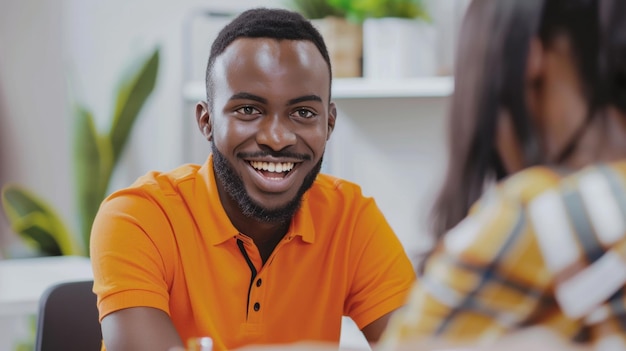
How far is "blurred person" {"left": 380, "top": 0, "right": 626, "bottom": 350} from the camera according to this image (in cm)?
59

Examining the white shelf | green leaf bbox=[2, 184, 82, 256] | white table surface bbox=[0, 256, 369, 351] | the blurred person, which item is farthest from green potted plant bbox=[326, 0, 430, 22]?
the blurred person

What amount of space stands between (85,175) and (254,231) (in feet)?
5.73

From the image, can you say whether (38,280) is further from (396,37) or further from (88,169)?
(396,37)

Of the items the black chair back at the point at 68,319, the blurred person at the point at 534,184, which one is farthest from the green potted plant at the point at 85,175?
the blurred person at the point at 534,184

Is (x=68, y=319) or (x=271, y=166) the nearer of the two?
(x=271, y=166)

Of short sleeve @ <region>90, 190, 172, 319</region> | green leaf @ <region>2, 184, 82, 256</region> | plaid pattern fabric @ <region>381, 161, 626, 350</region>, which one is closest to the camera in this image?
plaid pattern fabric @ <region>381, 161, 626, 350</region>

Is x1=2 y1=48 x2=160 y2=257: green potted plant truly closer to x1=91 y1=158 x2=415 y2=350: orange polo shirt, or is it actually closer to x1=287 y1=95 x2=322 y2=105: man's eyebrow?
x1=91 y1=158 x2=415 y2=350: orange polo shirt

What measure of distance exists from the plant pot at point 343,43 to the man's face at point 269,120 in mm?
937

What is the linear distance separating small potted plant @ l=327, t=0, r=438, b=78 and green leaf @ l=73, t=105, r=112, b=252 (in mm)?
1170

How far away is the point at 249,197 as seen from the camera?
4.49 ft

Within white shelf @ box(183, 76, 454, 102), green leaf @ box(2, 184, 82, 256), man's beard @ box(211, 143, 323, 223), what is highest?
white shelf @ box(183, 76, 454, 102)

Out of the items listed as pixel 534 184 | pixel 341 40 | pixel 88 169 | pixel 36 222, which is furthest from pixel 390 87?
pixel 534 184

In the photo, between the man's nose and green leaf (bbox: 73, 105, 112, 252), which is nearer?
the man's nose

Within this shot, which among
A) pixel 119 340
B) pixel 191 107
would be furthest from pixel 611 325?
pixel 191 107
